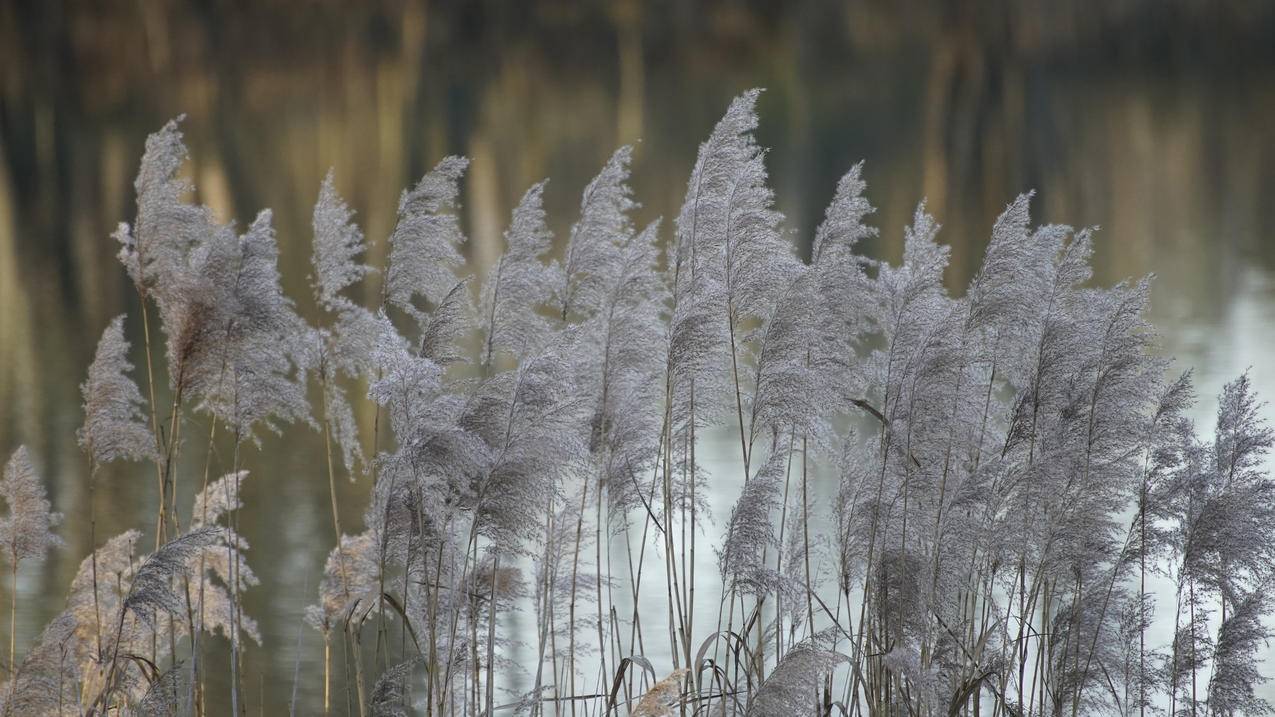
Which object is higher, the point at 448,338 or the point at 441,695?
the point at 448,338

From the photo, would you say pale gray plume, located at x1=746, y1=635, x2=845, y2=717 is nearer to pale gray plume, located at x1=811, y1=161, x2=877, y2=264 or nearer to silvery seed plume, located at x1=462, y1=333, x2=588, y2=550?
silvery seed plume, located at x1=462, y1=333, x2=588, y2=550

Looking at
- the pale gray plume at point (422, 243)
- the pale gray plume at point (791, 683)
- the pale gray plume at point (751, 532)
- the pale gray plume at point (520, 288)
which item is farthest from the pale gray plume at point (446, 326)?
the pale gray plume at point (791, 683)

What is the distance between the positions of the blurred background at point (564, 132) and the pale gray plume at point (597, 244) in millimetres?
1254

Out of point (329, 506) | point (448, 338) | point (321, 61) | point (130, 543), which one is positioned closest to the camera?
point (448, 338)

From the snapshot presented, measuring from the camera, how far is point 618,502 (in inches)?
131

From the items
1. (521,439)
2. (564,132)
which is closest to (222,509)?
(521,439)

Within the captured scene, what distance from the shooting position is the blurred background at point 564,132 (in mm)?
11938

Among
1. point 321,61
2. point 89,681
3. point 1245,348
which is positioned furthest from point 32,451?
point 321,61

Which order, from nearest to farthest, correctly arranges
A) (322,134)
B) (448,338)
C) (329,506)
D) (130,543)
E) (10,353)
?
(448,338), (130,543), (329,506), (10,353), (322,134)

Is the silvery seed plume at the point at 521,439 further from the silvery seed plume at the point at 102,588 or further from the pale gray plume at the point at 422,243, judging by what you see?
the silvery seed plume at the point at 102,588

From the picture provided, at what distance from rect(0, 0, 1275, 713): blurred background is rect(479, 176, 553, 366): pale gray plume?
1.10 m

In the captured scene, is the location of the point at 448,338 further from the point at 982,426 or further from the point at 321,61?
the point at 321,61

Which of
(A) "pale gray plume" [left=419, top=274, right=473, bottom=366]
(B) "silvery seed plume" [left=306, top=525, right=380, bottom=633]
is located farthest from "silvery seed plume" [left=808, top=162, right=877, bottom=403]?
(B) "silvery seed plume" [left=306, top=525, right=380, bottom=633]

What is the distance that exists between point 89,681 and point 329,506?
502cm
